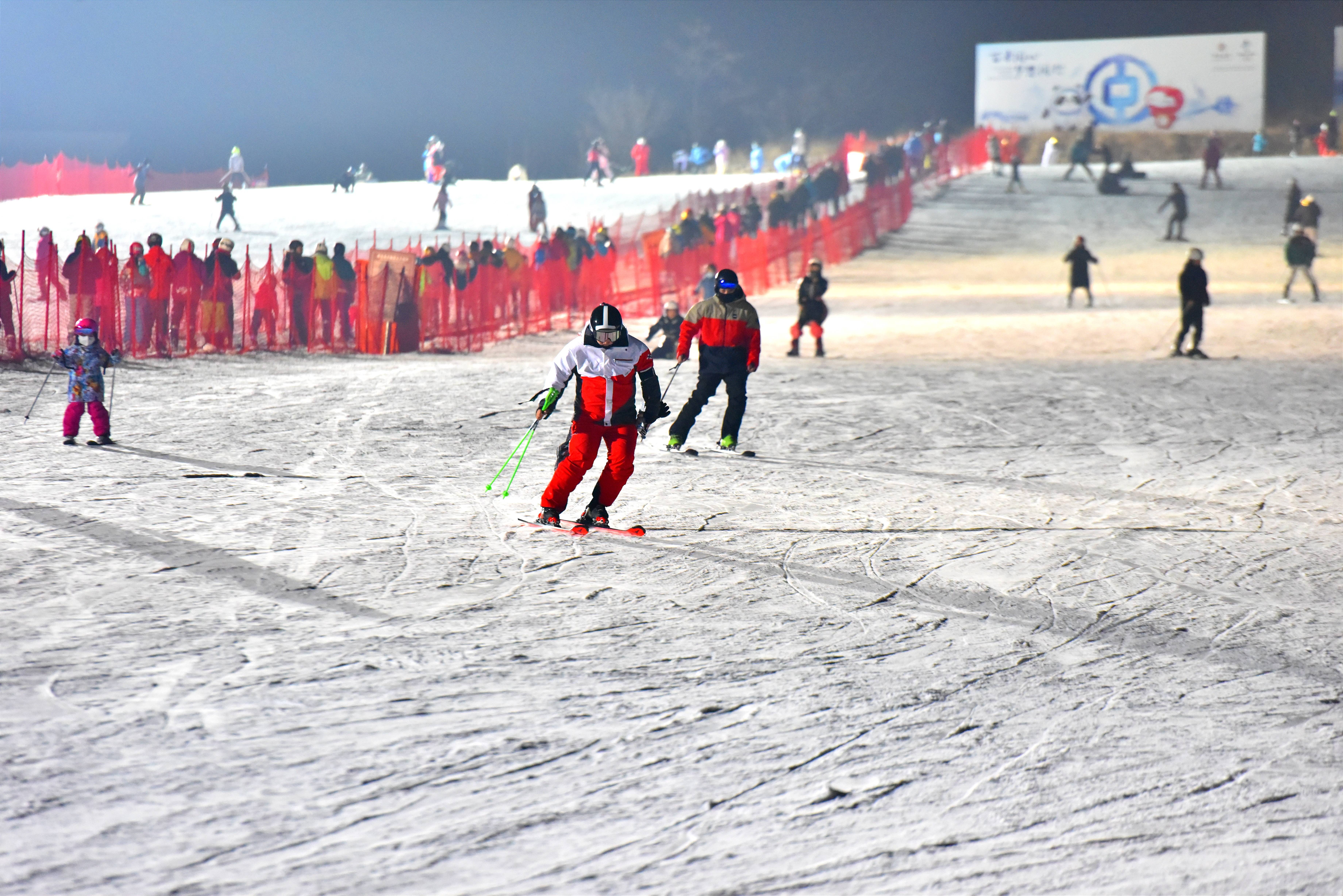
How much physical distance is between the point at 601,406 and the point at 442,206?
25.8 metres

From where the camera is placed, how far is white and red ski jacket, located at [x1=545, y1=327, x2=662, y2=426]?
24.8 feet

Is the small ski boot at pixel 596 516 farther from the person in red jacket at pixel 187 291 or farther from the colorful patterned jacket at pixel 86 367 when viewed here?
the person in red jacket at pixel 187 291

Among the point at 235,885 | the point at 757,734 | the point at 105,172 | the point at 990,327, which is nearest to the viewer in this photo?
the point at 235,885

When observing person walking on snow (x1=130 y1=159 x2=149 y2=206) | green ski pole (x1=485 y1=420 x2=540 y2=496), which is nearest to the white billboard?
person walking on snow (x1=130 y1=159 x2=149 y2=206)

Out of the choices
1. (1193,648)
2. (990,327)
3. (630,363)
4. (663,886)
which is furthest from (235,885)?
(990,327)

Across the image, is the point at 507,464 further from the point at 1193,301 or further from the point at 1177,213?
the point at 1177,213

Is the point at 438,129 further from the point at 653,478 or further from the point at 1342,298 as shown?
the point at 653,478

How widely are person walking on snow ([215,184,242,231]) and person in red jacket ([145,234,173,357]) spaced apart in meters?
14.4

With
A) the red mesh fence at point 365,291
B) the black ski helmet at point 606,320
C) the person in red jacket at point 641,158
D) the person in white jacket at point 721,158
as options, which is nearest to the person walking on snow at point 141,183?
the red mesh fence at point 365,291

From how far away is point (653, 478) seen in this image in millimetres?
9508

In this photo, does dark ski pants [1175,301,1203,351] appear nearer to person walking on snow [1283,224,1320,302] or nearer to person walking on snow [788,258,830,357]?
person walking on snow [788,258,830,357]

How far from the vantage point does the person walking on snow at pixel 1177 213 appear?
104 ft

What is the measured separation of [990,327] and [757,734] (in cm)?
1638

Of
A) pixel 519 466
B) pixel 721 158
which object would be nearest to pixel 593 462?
pixel 519 466
